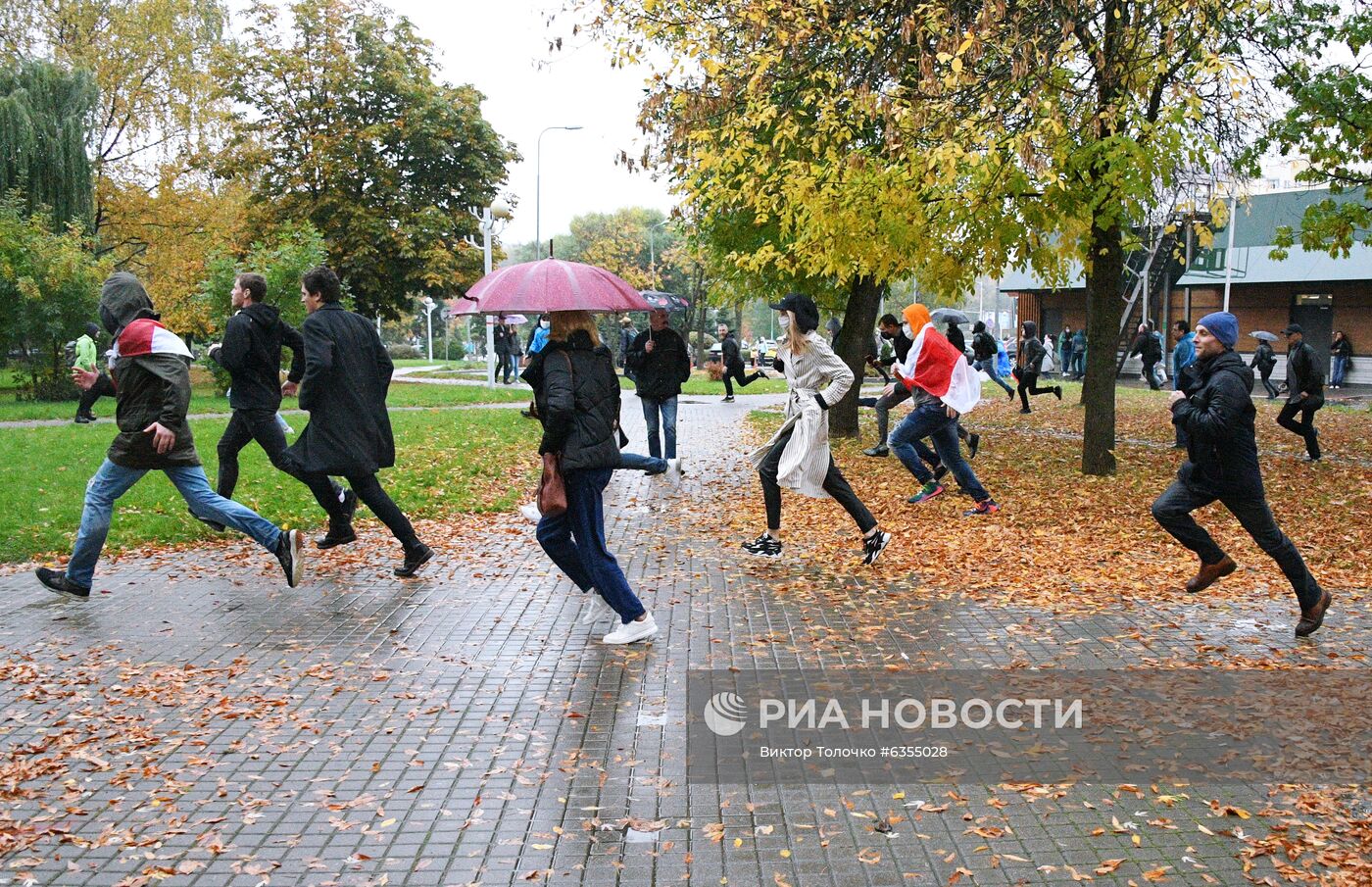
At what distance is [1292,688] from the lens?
219 inches

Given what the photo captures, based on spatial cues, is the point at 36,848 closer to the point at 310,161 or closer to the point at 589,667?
the point at 589,667

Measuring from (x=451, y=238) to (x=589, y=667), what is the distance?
3414cm

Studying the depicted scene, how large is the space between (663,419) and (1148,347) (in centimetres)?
1668

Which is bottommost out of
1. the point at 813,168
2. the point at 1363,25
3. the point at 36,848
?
the point at 36,848

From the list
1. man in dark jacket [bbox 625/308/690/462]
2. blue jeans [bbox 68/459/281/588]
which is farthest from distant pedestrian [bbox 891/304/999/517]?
blue jeans [bbox 68/459/281/588]

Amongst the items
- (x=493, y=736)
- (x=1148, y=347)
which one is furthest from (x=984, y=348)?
(x=493, y=736)

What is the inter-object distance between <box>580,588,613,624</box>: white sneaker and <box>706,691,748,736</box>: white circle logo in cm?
158

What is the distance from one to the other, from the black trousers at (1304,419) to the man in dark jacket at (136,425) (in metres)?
11.7

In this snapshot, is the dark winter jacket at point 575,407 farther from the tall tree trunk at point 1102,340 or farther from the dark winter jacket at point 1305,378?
the dark winter jacket at point 1305,378

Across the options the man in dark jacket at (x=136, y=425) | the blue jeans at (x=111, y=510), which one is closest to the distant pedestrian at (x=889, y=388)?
the blue jeans at (x=111, y=510)

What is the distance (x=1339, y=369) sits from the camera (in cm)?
3397

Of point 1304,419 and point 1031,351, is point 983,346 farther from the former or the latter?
point 1304,419

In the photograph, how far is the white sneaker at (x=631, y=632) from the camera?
6.33m

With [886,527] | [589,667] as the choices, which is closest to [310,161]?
[886,527]
